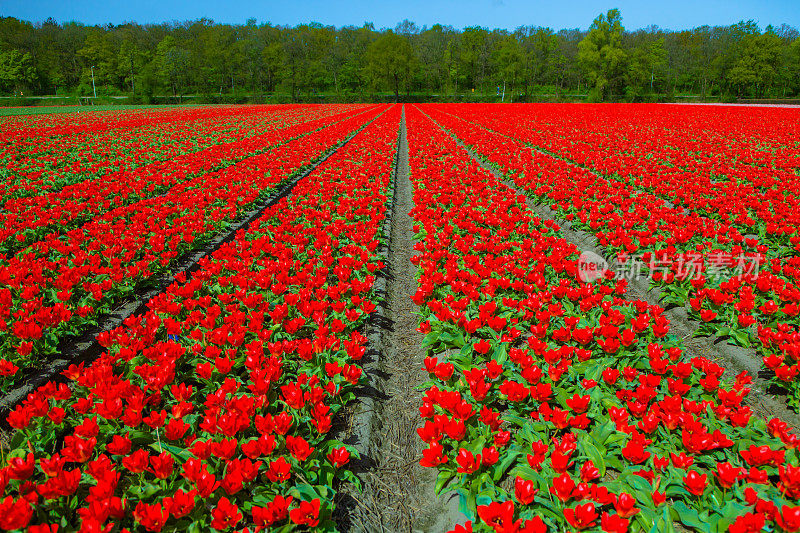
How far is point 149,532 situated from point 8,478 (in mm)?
815

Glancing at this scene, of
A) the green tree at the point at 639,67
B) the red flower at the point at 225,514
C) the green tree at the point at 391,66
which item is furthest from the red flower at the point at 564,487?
the green tree at the point at 391,66

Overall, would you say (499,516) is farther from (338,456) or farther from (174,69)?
(174,69)

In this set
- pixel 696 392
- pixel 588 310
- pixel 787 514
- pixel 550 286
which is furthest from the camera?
pixel 550 286

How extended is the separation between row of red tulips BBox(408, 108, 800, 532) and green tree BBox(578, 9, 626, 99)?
250 ft

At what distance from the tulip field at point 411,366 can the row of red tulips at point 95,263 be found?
0.04m

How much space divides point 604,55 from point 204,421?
279ft

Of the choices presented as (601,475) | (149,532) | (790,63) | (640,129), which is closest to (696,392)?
(601,475)

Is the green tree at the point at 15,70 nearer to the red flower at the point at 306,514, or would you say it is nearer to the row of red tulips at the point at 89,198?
the row of red tulips at the point at 89,198

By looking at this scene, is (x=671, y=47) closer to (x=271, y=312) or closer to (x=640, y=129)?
(x=640, y=129)

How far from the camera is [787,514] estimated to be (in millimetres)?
2047

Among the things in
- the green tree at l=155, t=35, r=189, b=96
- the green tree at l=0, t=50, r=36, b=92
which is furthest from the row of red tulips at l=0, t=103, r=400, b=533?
the green tree at l=0, t=50, r=36, b=92

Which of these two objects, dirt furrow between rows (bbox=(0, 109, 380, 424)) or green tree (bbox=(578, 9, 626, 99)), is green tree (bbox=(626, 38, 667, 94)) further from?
dirt furrow between rows (bbox=(0, 109, 380, 424))

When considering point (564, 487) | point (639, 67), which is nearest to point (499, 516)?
point (564, 487)

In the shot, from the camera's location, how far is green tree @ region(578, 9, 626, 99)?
6956 centimetres
